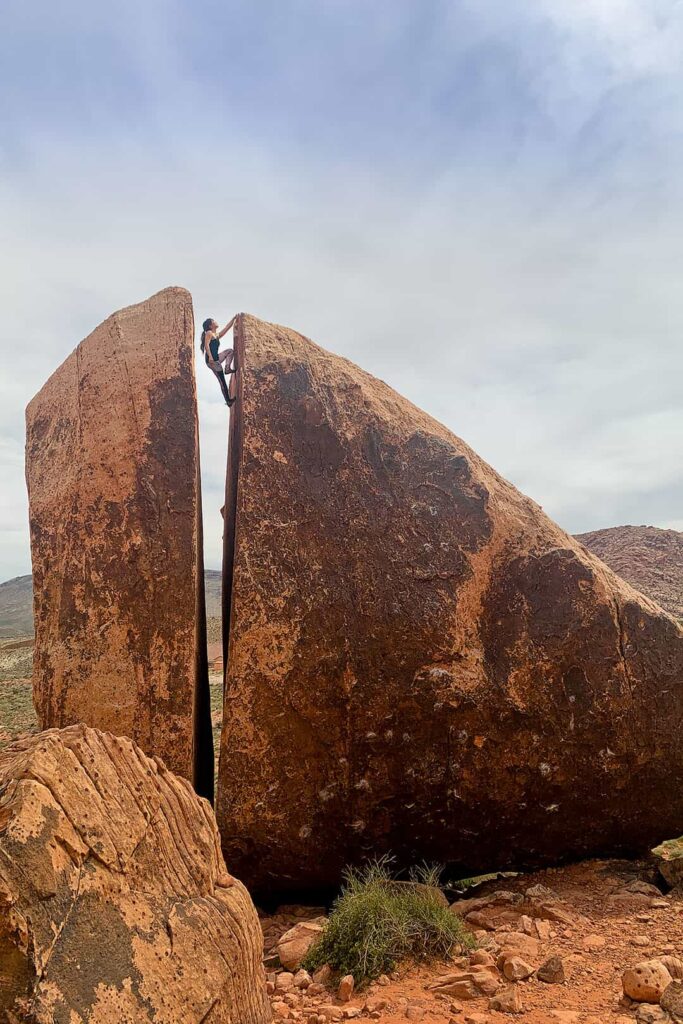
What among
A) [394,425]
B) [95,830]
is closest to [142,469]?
[394,425]

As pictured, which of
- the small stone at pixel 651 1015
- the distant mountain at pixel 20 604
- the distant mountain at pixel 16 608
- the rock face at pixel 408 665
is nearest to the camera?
the small stone at pixel 651 1015

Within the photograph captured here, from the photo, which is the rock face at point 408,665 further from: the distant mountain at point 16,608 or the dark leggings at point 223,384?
the distant mountain at point 16,608

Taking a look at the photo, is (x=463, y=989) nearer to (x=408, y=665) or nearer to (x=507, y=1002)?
(x=507, y=1002)

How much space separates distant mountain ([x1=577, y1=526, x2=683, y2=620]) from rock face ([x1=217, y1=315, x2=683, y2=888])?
257cm

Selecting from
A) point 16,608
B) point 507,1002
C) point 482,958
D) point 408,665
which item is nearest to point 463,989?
point 507,1002

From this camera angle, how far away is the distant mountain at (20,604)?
2317 inches

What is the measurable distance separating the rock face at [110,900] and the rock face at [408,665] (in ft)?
6.65

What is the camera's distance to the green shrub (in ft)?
12.3

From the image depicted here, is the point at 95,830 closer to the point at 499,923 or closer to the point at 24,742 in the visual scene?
the point at 24,742

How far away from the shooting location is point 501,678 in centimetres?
493

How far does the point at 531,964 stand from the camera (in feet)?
12.1

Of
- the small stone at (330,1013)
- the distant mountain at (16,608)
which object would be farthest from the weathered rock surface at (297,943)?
the distant mountain at (16,608)

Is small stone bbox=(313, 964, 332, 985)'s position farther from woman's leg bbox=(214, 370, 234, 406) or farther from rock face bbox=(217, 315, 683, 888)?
woman's leg bbox=(214, 370, 234, 406)

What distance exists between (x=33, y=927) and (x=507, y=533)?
4136 mm
